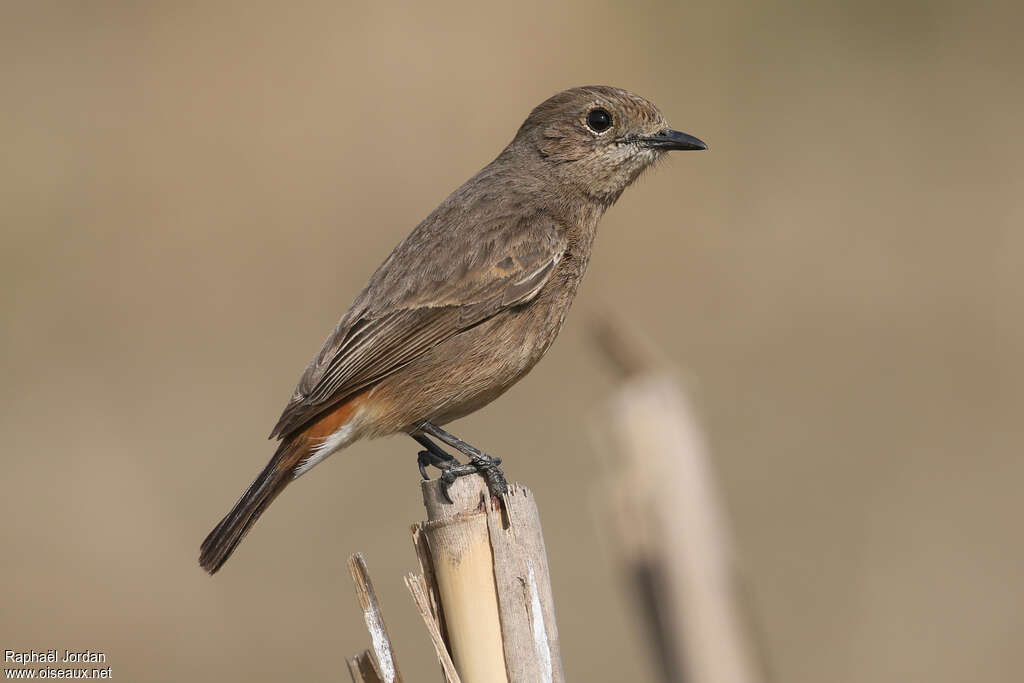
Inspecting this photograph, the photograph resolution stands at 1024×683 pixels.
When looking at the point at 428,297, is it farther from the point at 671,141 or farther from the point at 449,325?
the point at 671,141

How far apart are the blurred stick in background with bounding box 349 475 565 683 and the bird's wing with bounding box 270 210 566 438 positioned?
1.40m

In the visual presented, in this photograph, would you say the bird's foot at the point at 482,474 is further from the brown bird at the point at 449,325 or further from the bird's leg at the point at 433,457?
the bird's leg at the point at 433,457

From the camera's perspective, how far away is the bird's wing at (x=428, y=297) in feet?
17.2

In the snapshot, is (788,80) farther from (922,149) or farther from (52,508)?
(52,508)

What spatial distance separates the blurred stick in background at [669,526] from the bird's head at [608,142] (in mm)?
1401

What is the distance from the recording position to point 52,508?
8.95 metres

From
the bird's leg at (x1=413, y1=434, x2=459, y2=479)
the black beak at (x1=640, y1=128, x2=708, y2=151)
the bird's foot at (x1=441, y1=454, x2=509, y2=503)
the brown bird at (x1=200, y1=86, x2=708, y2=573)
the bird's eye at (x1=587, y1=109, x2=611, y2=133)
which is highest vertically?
the bird's eye at (x1=587, y1=109, x2=611, y2=133)

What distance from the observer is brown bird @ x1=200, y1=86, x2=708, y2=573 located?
515 centimetres

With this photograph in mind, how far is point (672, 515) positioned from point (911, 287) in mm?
6857

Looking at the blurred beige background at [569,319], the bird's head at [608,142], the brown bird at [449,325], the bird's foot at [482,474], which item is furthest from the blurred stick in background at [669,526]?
the blurred beige background at [569,319]

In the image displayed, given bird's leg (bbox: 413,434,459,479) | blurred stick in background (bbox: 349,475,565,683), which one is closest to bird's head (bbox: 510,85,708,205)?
bird's leg (bbox: 413,434,459,479)

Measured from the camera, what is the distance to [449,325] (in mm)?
5387

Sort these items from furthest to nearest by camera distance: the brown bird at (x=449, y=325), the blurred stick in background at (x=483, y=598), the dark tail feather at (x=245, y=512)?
the brown bird at (x=449, y=325), the dark tail feather at (x=245, y=512), the blurred stick in background at (x=483, y=598)

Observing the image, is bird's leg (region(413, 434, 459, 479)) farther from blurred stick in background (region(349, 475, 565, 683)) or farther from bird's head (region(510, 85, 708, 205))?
blurred stick in background (region(349, 475, 565, 683))
